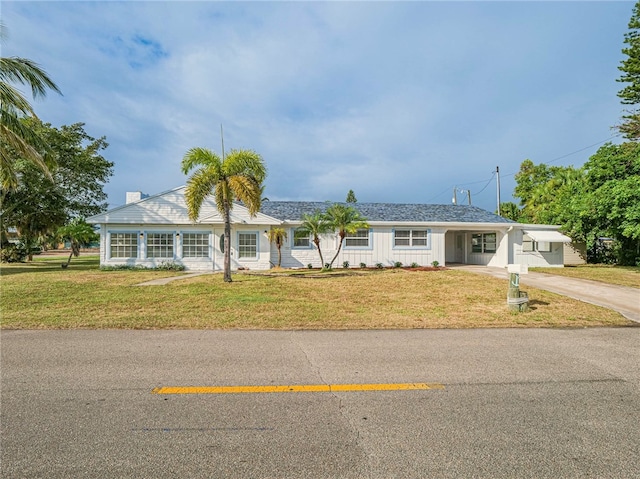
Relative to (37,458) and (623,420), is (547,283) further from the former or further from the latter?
(37,458)

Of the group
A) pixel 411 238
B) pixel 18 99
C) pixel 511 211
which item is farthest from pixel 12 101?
pixel 511 211

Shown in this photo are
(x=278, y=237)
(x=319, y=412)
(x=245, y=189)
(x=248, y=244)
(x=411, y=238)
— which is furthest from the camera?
(x=411, y=238)

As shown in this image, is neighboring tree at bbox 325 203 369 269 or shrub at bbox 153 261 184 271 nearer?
neighboring tree at bbox 325 203 369 269

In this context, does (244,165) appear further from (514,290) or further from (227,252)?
(514,290)

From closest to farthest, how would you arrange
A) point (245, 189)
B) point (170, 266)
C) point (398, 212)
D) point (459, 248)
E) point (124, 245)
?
point (245, 189), point (170, 266), point (124, 245), point (398, 212), point (459, 248)

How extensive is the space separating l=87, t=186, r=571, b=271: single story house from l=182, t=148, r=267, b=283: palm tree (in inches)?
209

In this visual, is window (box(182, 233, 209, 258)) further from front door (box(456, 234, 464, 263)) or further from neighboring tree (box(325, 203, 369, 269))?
front door (box(456, 234, 464, 263))

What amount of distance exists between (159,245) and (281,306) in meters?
13.3

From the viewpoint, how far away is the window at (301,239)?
68.1 feet

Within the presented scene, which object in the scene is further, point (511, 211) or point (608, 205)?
point (511, 211)

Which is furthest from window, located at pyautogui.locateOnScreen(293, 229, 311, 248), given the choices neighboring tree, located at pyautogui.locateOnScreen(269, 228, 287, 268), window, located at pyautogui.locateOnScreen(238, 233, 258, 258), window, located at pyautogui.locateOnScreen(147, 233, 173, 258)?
window, located at pyautogui.locateOnScreen(147, 233, 173, 258)

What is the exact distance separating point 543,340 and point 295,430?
5.03 metres

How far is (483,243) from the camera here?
2331 centimetres

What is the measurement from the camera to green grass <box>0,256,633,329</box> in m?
7.16
